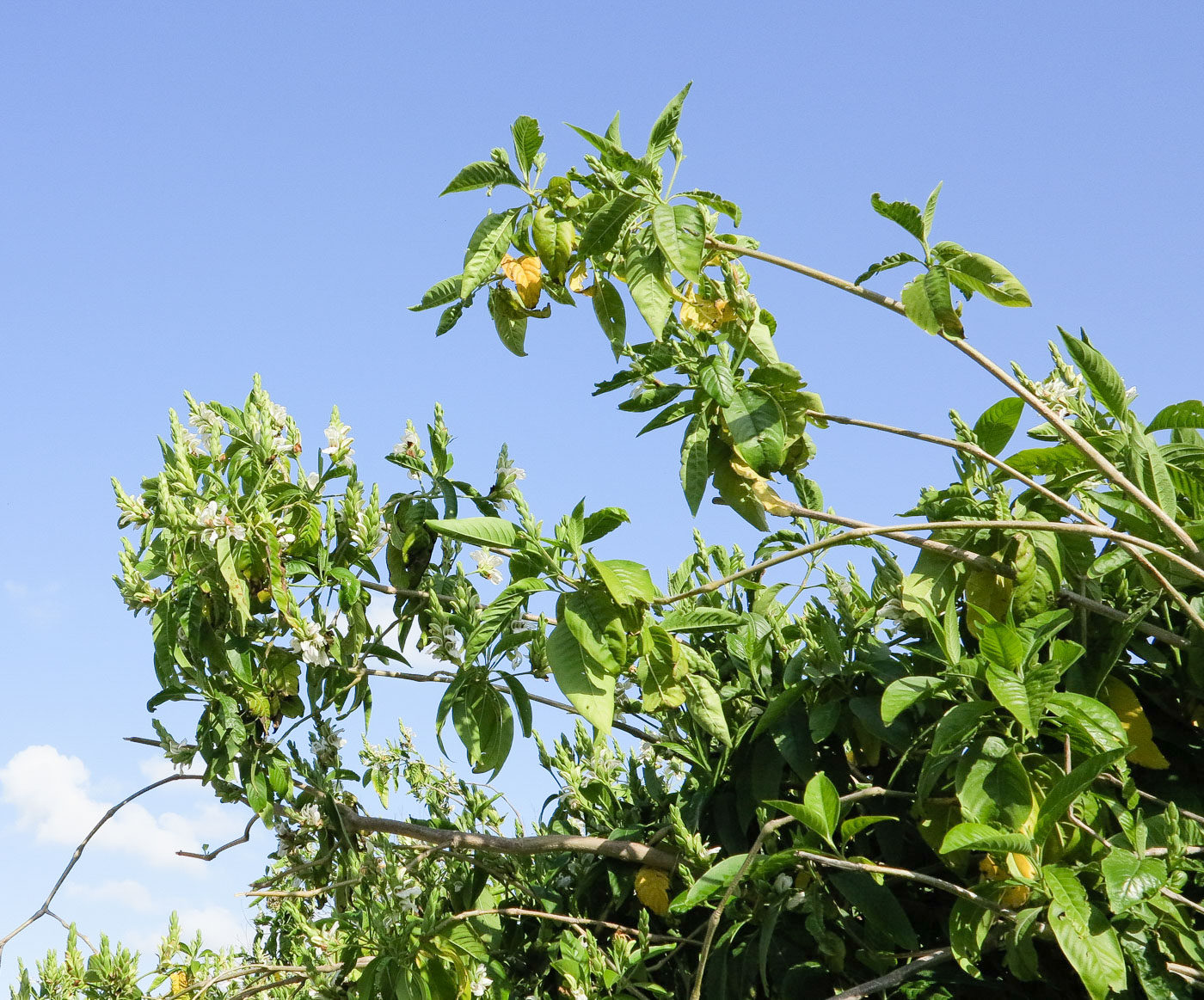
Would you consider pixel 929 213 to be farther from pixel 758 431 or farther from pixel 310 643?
pixel 310 643

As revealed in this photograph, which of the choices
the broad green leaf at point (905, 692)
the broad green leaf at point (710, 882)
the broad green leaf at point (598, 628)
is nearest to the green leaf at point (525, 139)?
the broad green leaf at point (598, 628)

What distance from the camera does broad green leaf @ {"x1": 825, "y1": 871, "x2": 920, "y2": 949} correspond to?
79.4 inches

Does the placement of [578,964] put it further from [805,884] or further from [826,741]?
[826,741]

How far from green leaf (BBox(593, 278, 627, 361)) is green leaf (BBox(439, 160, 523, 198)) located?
278mm

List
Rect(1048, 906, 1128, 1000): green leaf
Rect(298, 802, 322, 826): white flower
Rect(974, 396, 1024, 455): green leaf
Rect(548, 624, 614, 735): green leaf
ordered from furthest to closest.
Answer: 1. Rect(298, 802, 322, 826): white flower
2. Rect(974, 396, 1024, 455): green leaf
3. Rect(548, 624, 614, 735): green leaf
4. Rect(1048, 906, 1128, 1000): green leaf

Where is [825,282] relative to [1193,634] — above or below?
above

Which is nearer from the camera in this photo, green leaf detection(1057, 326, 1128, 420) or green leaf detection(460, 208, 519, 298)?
green leaf detection(1057, 326, 1128, 420)

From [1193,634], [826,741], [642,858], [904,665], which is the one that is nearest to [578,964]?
[642,858]

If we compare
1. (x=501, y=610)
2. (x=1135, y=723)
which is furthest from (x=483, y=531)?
(x=1135, y=723)

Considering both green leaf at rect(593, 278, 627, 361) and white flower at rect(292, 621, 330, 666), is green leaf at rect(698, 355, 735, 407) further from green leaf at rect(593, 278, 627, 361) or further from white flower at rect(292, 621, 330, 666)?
white flower at rect(292, 621, 330, 666)

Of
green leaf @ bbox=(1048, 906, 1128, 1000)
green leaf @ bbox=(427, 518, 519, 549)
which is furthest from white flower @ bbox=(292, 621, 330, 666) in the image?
green leaf @ bbox=(1048, 906, 1128, 1000)

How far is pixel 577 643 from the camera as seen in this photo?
6.13 ft

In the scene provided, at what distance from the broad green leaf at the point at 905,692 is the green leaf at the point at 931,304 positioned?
599mm

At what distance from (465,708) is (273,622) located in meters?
0.56
